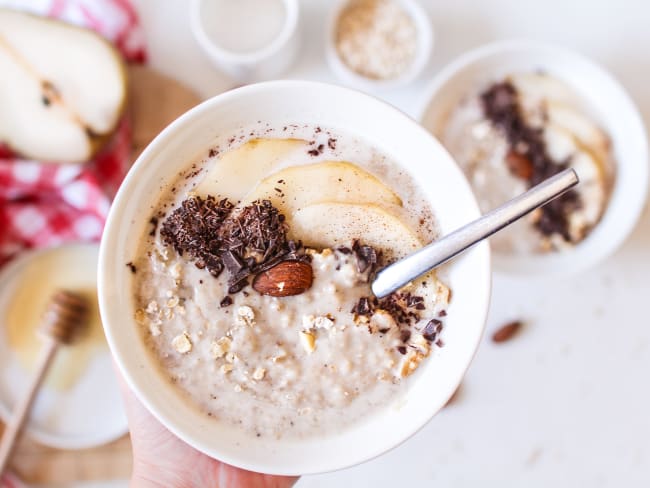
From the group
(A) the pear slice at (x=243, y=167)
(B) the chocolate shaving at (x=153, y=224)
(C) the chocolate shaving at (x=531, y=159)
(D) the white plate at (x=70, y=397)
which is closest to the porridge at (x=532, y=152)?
(C) the chocolate shaving at (x=531, y=159)

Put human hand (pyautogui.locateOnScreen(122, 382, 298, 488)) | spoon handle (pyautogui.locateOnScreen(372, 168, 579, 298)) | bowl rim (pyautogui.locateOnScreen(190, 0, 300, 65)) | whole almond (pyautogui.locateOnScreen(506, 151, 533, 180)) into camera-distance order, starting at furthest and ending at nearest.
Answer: whole almond (pyautogui.locateOnScreen(506, 151, 533, 180)) → bowl rim (pyautogui.locateOnScreen(190, 0, 300, 65)) → human hand (pyautogui.locateOnScreen(122, 382, 298, 488)) → spoon handle (pyautogui.locateOnScreen(372, 168, 579, 298))

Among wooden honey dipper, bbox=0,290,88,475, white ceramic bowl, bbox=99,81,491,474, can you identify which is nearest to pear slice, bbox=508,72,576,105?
white ceramic bowl, bbox=99,81,491,474

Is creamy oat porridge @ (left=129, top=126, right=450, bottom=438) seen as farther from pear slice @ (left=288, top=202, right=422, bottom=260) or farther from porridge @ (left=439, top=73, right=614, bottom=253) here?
porridge @ (left=439, top=73, right=614, bottom=253)

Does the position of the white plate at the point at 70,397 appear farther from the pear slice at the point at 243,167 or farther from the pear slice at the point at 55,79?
the pear slice at the point at 243,167

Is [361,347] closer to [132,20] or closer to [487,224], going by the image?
[487,224]

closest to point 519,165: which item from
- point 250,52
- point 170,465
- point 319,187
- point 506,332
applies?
point 506,332

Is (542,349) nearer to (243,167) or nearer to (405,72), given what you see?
(405,72)
